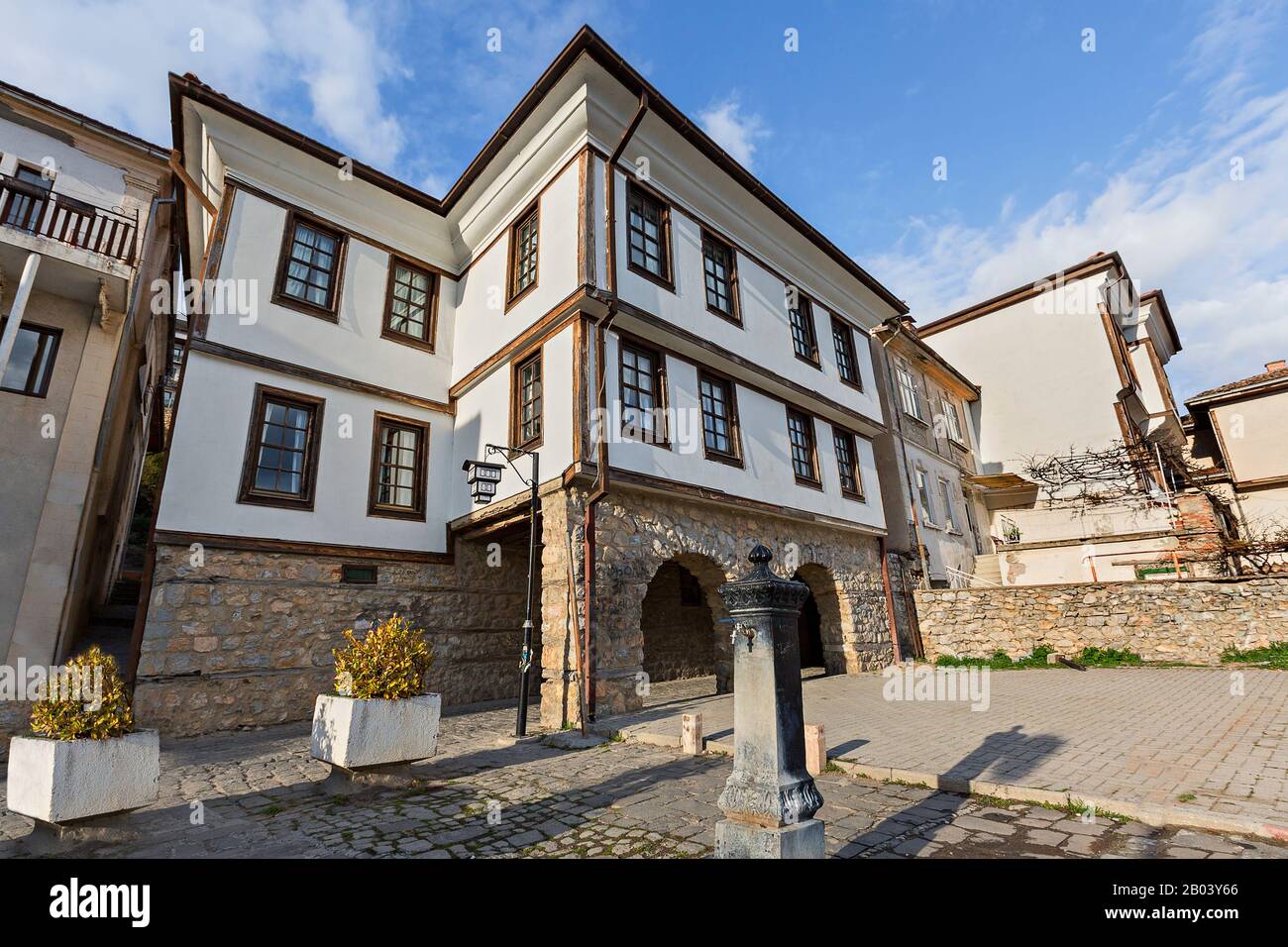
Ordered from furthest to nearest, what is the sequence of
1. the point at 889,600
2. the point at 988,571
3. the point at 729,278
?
1. the point at 988,571
2. the point at 889,600
3. the point at 729,278

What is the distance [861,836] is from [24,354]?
12615mm

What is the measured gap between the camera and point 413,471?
10961 mm

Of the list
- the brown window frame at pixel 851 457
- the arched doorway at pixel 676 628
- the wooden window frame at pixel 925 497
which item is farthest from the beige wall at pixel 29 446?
the wooden window frame at pixel 925 497

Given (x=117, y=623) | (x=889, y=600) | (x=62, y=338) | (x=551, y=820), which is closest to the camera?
(x=551, y=820)

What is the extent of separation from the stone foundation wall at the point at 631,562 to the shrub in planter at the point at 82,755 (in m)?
4.69

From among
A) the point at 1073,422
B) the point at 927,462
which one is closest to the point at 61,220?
the point at 927,462

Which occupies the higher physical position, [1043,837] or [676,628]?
[676,628]

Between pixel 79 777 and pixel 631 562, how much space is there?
6.17 metres

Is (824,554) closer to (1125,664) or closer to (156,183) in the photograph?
(1125,664)

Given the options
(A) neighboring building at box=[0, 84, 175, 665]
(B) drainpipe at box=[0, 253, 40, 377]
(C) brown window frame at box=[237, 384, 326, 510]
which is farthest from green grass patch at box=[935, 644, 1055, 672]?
(B) drainpipe at box=[0, 253, 40, 377]

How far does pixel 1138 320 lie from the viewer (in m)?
22.7

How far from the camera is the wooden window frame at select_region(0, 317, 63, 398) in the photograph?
28.7ft

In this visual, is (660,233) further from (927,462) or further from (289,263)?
(927,462)
